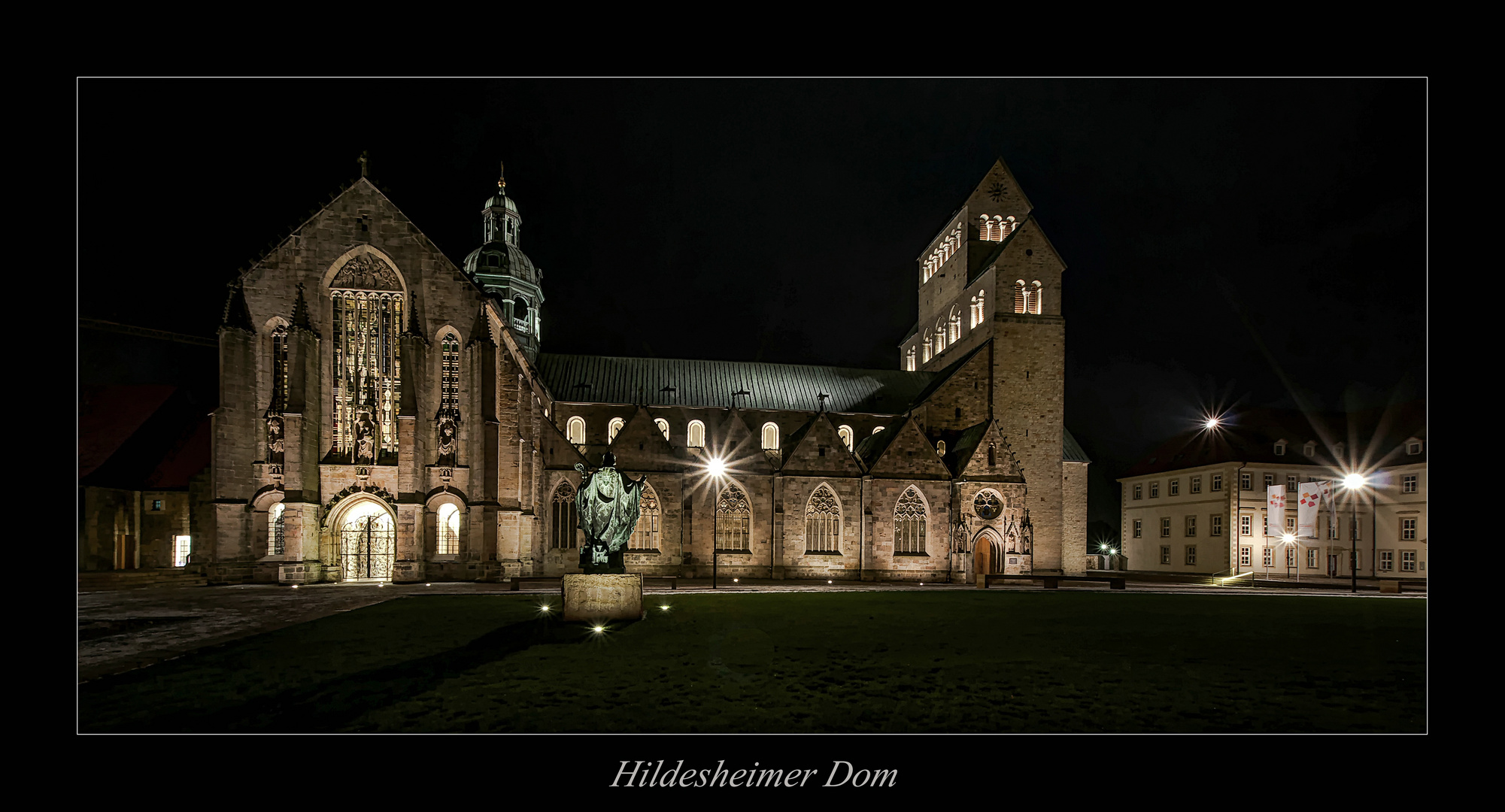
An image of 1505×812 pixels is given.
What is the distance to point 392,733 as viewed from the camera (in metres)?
8.34

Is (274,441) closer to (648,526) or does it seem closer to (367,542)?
(367,542)

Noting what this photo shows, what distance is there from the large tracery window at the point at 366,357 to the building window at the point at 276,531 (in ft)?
11.3

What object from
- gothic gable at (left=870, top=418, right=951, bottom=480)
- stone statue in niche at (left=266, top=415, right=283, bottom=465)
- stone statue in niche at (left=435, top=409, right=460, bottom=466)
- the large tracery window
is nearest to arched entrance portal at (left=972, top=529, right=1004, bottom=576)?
gothic gable at (left=870, top=418, right=951, bottom=480)

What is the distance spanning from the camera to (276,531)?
33.1 m

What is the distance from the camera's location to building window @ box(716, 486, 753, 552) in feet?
133

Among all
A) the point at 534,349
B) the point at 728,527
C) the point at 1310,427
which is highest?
the point at 534,349

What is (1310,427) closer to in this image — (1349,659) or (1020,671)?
(1349,659)

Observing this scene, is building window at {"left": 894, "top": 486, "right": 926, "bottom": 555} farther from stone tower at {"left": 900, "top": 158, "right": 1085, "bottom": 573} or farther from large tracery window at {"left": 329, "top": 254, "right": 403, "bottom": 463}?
large tracery window at {"left": 329, "top": 254, "right": 403, "bottom": 463}

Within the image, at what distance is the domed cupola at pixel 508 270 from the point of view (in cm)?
5103

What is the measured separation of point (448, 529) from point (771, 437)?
784 inches

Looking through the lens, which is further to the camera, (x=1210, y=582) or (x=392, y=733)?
(x=1210, y=582)

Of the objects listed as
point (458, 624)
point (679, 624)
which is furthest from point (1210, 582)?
point (458, 624)

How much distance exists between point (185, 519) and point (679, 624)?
1410 inches

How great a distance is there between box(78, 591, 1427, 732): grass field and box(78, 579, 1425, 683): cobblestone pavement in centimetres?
124
